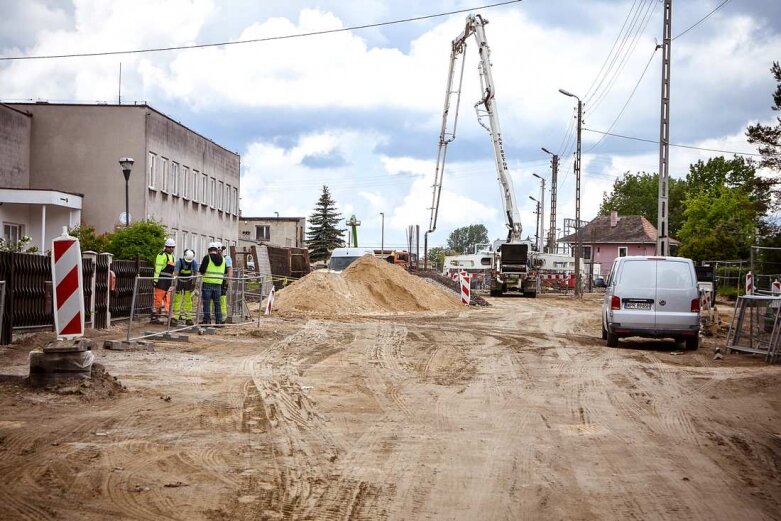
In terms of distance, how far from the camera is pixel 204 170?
51156 millimetres

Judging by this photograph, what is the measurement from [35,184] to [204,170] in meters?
11.9

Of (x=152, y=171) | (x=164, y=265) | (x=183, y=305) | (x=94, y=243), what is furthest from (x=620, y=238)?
(x=183, y=305)

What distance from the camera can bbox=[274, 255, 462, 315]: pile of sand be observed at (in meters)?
33.6

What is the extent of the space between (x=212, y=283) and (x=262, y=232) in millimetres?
72953

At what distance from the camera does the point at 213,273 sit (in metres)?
20.6

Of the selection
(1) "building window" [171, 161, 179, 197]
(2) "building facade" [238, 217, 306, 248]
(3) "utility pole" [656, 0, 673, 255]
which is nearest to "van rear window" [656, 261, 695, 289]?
(3) "utility pole" [656, 0, 673, 255]

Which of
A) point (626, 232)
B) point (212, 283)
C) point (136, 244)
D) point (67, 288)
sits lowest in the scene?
point (212, 283)

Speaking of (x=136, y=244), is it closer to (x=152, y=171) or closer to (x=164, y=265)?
(x=164, y=265)

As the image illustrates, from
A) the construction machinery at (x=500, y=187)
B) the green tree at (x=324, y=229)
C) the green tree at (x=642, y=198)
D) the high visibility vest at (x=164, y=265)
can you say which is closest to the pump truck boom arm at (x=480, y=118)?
the construction machinery at (x=500, y=187)

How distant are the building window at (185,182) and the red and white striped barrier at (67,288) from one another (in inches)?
1428

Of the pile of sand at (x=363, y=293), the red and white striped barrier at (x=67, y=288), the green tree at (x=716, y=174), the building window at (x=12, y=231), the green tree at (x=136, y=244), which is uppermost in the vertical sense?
the green tree at (x=716, y=174)

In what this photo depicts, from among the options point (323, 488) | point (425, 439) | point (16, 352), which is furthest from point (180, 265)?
point (323, 488)

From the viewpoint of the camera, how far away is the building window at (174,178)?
1775 inches

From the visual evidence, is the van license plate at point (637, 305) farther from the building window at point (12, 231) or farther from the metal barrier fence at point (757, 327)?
the building window at point (12, 231)
